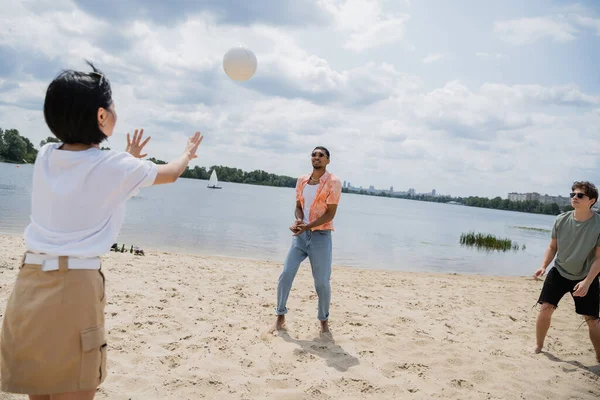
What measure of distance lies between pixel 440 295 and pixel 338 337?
416cm

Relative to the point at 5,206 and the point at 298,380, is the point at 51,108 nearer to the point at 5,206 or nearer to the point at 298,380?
the point at 298,380

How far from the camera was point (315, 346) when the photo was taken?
5.14 meters

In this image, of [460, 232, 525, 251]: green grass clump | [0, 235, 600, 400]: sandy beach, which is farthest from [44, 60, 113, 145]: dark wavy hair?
[460, 232, 525, 251]: green grass clump

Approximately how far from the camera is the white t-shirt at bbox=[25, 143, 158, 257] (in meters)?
1.81

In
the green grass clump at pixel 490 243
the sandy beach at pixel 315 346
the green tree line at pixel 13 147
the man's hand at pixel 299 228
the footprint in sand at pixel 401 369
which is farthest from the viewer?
the green tree line at pixel 13 147

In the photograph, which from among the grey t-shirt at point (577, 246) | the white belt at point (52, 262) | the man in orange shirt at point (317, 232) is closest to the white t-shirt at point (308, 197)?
the man in orange shirt at point (317, 232)

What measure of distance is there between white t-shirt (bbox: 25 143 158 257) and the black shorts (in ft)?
17.8

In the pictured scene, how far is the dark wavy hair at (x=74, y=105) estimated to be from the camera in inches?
72.7

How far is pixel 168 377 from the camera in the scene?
13.1 ft

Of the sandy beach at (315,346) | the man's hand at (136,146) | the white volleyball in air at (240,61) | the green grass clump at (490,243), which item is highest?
the white volleyball in air at (240,61)

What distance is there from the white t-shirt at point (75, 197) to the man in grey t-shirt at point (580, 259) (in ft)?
17.2

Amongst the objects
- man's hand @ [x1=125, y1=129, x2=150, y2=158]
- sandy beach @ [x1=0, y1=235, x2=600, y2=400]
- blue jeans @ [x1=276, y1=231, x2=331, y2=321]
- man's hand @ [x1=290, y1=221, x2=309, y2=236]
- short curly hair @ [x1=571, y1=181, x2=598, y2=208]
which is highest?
short curly hair @ [x1=571, y1=181, x2=598, y2=208]

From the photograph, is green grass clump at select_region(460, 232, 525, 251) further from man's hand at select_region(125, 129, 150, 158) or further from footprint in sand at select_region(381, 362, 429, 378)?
man's hand at select_region(125, 129, 150, 158)

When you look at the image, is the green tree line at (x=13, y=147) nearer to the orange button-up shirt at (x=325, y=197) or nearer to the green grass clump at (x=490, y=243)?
the green grass clump at (x=490, y=243)
